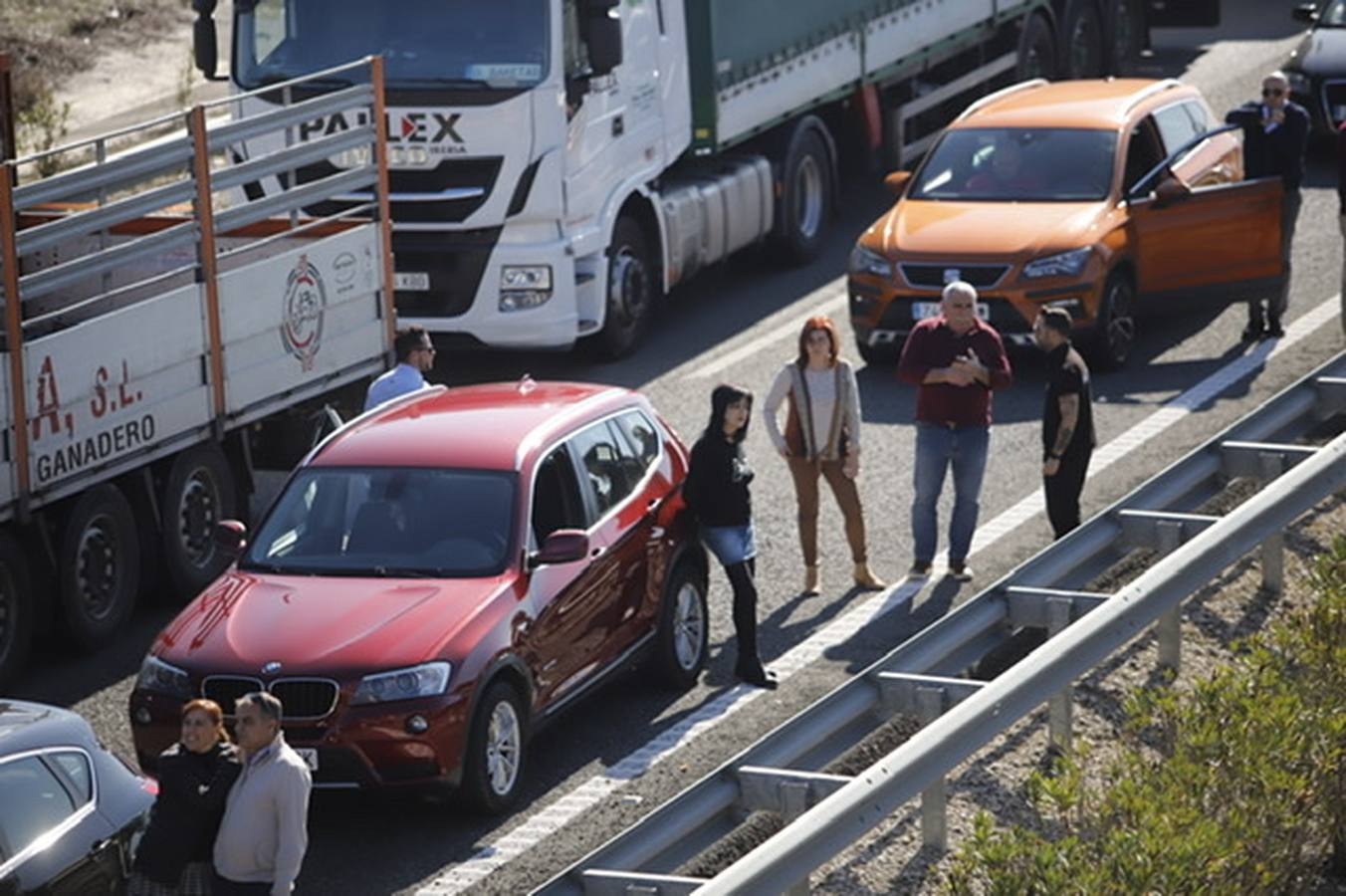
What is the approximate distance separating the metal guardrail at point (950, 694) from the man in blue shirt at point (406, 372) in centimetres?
413

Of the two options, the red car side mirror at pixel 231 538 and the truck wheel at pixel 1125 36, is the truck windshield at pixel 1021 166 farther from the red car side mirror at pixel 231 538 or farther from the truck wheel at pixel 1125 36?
the truck wheel at pixel 1125 36

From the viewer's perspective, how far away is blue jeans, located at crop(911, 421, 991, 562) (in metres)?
15.3

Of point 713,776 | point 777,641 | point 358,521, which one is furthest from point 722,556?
point 713,776

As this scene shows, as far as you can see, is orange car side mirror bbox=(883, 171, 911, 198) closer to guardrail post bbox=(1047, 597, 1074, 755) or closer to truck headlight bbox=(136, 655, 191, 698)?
guardrail post bbox=(1047, 597, 1074, 755)

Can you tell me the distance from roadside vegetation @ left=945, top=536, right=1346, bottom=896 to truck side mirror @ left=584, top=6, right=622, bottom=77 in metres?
9.13

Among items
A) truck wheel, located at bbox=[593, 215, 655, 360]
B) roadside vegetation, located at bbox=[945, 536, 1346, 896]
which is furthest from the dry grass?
roadside vegetation, located at bbox=[945, 536, 1346, 896]

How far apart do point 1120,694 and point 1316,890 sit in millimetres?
1673

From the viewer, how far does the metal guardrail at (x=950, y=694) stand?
9172mm

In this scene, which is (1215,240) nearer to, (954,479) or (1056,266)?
(1056,266)

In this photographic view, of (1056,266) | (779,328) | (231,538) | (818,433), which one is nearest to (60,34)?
(779,328)

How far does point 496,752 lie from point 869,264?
871 centimetres

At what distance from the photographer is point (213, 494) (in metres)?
15.9

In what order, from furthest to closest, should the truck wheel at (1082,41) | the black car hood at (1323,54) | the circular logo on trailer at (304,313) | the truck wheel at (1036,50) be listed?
the truck wheel at (1082,41) → the truck wheel at (1036,50) → the black car hood at (1323,54) → the circular logo on trailer at (304,313)

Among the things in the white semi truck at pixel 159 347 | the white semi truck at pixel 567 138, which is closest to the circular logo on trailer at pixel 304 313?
the white semi truck at pixel 159 347
